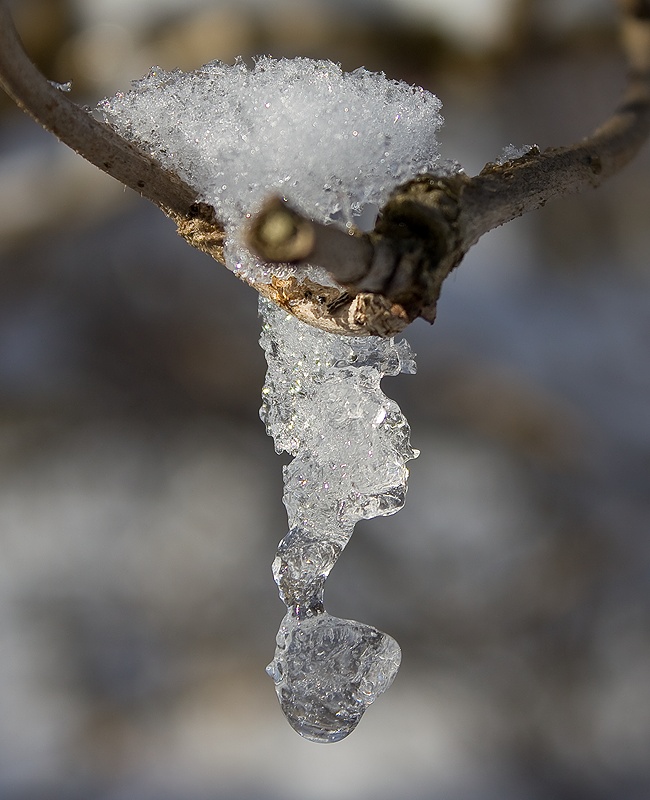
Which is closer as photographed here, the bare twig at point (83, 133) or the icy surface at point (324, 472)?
the bare twig at point (83, 133)

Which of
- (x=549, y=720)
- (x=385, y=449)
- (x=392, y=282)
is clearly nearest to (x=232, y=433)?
(x=549, y=720)

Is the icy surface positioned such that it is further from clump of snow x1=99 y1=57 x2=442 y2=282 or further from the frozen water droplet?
clump of snow x1=99 y1=57 x2=442 y2=282

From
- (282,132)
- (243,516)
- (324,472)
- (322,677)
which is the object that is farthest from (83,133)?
(243,516)

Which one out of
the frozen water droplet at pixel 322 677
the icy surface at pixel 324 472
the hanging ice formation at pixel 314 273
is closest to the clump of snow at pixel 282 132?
the hanging ice formation at pixel 314 273

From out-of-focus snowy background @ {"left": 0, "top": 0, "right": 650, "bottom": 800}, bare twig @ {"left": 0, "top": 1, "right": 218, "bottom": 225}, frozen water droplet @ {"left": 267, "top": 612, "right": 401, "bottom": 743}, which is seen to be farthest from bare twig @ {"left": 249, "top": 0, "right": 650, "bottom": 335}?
out-of-focus snowy background @ {"left": 0, "top": 0, "right": 650, "bottom": 800}

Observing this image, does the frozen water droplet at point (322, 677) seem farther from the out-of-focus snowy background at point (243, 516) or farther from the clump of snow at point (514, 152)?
the out-of-focus snowy background at point (243, 516)

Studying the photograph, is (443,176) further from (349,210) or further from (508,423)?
(508,423)

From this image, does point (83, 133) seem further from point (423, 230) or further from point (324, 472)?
point (324, 472)
